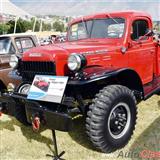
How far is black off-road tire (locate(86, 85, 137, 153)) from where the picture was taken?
4020mm

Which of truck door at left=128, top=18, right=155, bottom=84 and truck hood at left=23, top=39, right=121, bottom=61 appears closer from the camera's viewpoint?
truck hood at left=23, top=39, right=121, bottom=61

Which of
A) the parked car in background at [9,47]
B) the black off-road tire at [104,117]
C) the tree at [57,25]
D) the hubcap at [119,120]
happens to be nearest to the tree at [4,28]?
the tree at [57,25]

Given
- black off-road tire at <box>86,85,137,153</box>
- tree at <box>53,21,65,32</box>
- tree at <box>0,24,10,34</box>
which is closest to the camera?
black off-road tire at <box>86,85,137,153</box>

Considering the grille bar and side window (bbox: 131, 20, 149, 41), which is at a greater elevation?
side window (bbox: 131, 20, 149, 41)

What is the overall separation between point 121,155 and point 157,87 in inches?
87.0

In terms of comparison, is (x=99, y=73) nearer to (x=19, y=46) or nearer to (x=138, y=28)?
(x=138, y=28)

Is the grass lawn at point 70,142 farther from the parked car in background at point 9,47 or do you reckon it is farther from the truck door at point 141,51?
the parked car in background at point 9,47

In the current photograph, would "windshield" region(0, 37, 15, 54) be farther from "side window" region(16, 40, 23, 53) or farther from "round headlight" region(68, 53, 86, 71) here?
"round headlight" region(68, 53, 86, 71)

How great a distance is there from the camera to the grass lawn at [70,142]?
430 cm

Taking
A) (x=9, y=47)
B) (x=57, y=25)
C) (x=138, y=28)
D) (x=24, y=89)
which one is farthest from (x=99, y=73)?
(x=57, y=25)

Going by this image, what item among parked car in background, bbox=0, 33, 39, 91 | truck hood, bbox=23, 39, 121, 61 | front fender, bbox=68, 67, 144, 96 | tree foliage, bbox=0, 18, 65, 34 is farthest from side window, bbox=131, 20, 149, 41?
tree foliage, bbox=0, 18, 65, 34

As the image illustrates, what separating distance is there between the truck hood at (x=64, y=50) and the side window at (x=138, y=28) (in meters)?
0.51

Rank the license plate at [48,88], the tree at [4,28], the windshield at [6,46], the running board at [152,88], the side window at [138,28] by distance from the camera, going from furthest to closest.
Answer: the tree at [4,28], the windshield at [6,46], the running board at [152,88], the side window at [138,28], the license plate at [48,88]

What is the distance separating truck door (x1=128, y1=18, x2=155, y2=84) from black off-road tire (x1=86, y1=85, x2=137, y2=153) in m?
1.12
